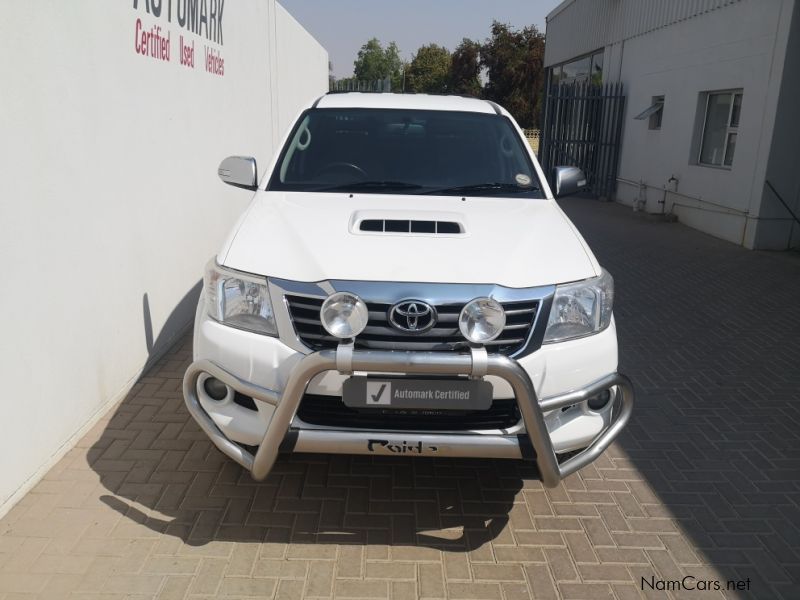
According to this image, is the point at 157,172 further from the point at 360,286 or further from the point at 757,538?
the point at 757,538

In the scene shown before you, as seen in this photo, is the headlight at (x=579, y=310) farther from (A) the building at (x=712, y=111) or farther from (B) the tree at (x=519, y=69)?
(B) the tree at (x=519, y=69)

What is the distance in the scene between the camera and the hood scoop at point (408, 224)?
3.31 meters

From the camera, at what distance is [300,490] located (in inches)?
138

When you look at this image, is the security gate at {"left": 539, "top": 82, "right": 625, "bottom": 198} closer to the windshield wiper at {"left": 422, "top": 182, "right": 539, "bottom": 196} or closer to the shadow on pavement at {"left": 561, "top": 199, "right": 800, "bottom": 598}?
the shadow on pavement at {"left": 561, "top": 199, "right": 800, "bottom": 598}

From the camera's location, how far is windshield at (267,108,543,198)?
13.4 ft

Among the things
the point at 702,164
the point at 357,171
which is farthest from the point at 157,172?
the point at 702,164

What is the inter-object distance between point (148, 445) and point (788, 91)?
9.72 m

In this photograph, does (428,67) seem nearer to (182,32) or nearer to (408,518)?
(182,32)

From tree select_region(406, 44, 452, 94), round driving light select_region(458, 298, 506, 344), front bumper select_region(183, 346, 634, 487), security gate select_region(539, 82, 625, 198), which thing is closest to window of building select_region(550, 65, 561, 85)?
security gate select_region(539, 82, 625, 198)

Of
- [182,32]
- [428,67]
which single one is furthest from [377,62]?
[182,32]

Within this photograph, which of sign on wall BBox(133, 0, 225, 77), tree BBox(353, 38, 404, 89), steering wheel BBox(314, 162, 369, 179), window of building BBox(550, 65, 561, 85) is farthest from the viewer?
tree BBox(353, 38, 404, 89)

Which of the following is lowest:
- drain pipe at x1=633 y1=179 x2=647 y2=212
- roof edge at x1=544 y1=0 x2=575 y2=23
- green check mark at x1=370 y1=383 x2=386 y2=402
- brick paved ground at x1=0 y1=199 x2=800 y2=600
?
brick paved ground at x1=0 y1=199 x2=800 y2=600

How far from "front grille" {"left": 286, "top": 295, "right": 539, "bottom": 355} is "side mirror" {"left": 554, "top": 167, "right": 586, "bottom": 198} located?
1858 millimetres

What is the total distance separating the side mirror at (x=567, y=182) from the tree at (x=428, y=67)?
183 ft
